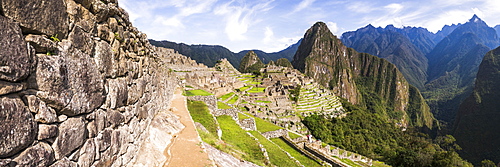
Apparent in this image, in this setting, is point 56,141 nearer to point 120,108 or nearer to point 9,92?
point 9,92

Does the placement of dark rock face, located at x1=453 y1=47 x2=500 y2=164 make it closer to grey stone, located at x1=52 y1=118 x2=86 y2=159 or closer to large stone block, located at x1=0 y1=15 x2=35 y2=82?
grey stone, located at x1=52 y1=118 x2=86 y2=159

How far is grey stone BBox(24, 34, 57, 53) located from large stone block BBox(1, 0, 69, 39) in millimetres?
87

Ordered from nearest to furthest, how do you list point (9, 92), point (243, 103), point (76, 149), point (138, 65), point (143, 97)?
point (9, 92), point (76, 149), point (138, 65), point (143, 97), point (243, 103)

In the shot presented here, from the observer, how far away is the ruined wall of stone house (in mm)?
2379

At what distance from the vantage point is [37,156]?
2.71 meters

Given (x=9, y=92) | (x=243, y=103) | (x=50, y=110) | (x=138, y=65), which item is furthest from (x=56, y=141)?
(x=243, y=103)

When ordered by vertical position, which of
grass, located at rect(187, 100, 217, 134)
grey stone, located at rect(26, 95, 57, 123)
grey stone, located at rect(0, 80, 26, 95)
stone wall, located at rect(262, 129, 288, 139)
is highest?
grey stone, located at rect(0, 80, 26, 95)

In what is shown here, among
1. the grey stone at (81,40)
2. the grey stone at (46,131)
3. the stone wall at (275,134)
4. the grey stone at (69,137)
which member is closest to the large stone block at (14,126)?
the grey stone at (46,131)

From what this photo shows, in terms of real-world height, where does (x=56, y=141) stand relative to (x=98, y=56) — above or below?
below

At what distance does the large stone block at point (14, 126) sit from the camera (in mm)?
2236

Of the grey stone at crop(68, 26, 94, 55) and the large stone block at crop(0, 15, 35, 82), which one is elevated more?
the grey stone at crop(68, 26, 94, 55)

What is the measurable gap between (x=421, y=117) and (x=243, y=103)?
209m

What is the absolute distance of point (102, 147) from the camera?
4242mm

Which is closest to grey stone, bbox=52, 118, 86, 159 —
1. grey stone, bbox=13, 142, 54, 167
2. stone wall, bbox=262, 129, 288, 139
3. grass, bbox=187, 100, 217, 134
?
grey stone, bbox=13, 142, 54, 167
